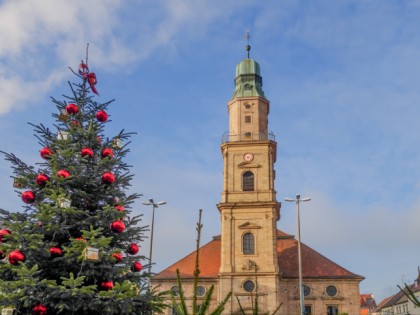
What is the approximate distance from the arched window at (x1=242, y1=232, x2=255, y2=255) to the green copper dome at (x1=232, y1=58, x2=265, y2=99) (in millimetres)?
14699

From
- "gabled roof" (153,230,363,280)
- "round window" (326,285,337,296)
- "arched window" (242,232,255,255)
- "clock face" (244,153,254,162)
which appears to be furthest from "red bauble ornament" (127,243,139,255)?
"round window" (326,285,337,296)

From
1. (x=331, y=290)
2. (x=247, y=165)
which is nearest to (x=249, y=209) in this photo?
(x=247, y=165)

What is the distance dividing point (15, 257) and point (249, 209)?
113ft

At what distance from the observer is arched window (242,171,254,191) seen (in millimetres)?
44688

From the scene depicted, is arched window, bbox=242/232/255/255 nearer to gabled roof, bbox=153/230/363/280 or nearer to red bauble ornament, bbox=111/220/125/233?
gabled roof, bbox=153/230/363/280

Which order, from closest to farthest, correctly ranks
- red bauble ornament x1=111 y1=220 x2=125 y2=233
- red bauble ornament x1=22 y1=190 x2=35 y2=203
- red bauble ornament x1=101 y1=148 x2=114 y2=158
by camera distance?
1. red bauble ornament x1=111 y1=220 x2=125 y2=233
2. red bauble ornament x1=22 y1=190 x2=35 y2=203
3. red bauble ornament x1=101 y1=148 x2=114 y2=158

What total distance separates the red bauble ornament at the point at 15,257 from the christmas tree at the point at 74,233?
0.07ft

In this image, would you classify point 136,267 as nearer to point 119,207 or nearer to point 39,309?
point 119,207

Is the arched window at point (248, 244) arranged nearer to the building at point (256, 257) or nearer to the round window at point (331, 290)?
the building at point (256, 257)

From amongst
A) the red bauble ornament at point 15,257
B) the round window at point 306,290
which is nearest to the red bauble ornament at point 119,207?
the red bauble ornament at point 15,257

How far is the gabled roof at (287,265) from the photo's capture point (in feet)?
147

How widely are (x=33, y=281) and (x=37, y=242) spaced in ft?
2.94

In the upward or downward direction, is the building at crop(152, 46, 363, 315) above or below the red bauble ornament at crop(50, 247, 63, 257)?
above

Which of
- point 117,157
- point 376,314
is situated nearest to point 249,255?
point 117,157
